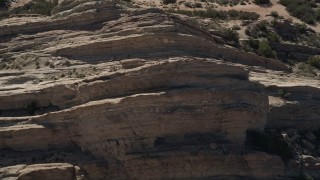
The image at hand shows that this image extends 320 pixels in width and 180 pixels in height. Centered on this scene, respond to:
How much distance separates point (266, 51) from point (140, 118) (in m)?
15.0

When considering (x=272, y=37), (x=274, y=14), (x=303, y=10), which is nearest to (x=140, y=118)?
(x=272, y=37)

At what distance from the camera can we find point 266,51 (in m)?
35.6

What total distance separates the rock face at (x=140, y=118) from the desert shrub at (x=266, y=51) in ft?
30.1

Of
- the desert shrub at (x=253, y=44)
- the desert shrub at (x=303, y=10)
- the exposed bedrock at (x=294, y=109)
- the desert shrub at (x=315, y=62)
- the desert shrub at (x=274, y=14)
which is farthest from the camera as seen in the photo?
the desert shrub at (x=303, y=10)

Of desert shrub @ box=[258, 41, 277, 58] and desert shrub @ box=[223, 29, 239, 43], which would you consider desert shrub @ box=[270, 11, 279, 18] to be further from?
desert shrub @ box=[223, 29, 239, 43]

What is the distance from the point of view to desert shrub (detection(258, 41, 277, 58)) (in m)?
35.4

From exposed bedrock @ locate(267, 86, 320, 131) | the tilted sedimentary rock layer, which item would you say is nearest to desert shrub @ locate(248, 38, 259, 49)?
exposed bedrock @ locate(267, 86, 320, 131)

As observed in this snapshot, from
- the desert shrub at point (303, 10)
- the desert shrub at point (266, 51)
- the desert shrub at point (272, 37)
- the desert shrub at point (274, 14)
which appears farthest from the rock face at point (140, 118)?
the desert shrub at point (303, 10)

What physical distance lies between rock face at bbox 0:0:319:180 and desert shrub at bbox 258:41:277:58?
361 inches

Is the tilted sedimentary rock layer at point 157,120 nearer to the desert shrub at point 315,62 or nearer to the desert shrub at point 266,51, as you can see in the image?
the desert shrub at point 266,51

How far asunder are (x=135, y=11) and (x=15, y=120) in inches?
323

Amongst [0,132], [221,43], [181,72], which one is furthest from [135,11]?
[0,132]

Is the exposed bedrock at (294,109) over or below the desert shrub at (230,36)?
below

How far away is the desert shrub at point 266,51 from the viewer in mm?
35406
